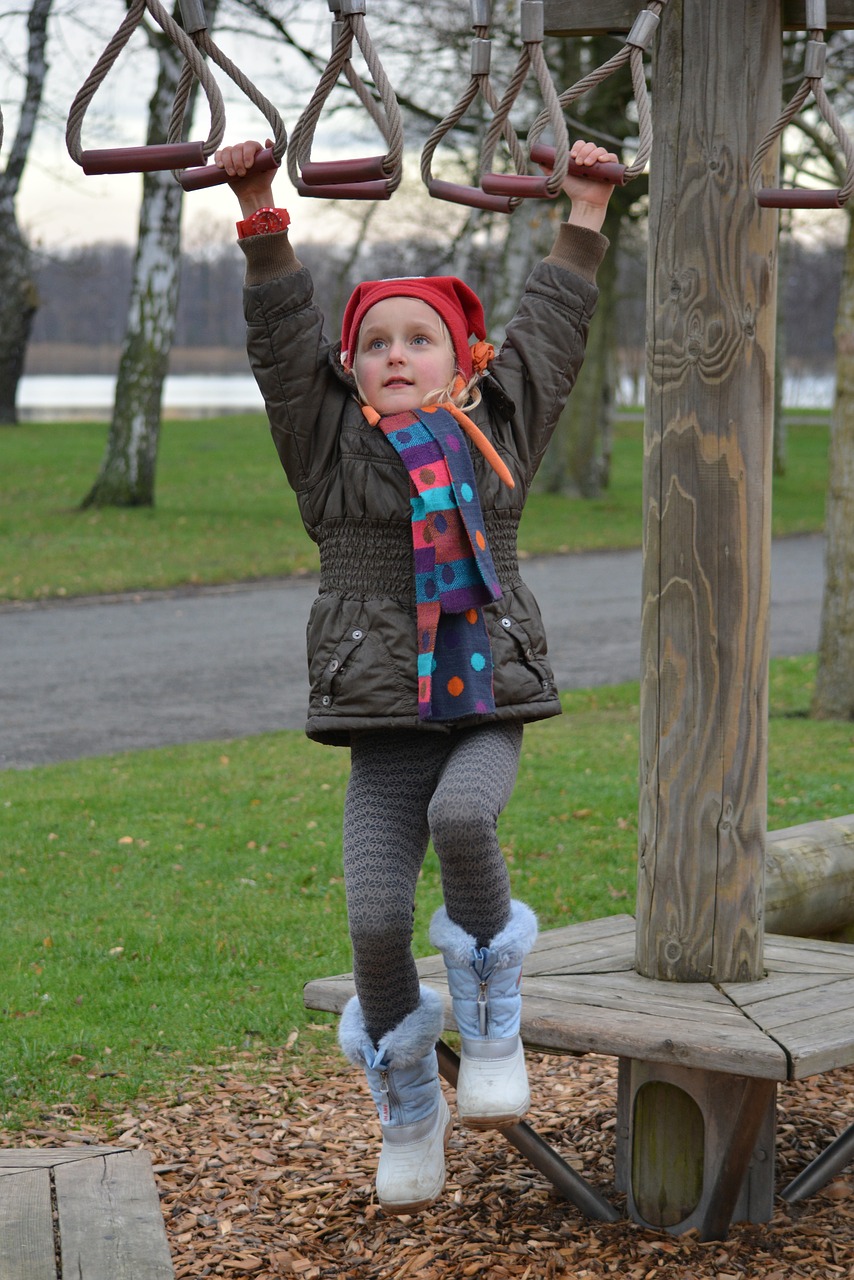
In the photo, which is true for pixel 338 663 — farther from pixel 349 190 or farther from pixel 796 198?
pixel 796 198

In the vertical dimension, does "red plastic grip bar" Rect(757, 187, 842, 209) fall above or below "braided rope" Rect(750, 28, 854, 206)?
below

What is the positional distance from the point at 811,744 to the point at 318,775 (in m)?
2.70

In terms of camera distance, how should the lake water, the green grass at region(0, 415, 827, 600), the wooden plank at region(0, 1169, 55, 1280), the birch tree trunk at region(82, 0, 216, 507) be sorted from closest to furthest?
the wooden plank at region(0, 1169, 55, 1280), the green grass at region(0, 415, 827, 600), the birch tree trunk at region(82, 0, 216, 507), the lake water

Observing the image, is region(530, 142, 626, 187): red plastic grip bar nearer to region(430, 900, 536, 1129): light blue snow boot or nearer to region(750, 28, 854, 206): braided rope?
region(750, 28, 854, 206): braided rope

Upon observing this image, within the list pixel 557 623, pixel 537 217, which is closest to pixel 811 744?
pixel 557 623

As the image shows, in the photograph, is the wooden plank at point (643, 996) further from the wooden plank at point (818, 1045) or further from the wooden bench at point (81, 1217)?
the wooden bench at point (81, 1217)

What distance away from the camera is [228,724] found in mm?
9227

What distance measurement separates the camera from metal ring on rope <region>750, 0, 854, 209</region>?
9.11 feet

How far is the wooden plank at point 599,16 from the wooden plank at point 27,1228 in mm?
→ 2577

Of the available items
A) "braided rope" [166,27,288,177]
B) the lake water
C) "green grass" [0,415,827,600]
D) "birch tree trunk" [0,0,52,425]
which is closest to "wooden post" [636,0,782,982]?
"braided rope" [166,27,288,177]

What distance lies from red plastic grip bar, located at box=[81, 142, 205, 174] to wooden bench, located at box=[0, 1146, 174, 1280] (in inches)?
76.6

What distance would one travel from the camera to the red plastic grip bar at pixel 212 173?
255cm

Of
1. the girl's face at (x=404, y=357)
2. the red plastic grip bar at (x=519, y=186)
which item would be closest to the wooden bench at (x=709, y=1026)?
the girl's face at (x=404, y=357)

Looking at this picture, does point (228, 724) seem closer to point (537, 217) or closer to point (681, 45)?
point (681, 45)
